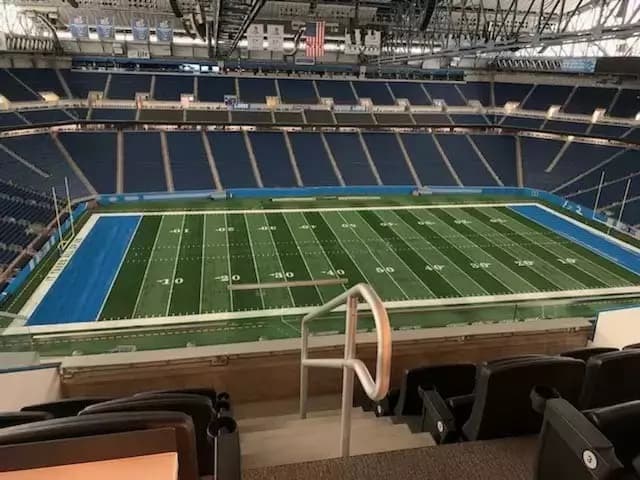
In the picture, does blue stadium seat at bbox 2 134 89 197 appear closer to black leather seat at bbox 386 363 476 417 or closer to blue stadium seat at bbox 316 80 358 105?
blue stadium seat at bbox 316 80 358 105

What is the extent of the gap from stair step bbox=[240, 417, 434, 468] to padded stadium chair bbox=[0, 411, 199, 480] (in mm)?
1596

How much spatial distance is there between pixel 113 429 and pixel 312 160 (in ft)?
88.5

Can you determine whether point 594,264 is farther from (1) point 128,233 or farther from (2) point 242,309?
(1) point 128,233

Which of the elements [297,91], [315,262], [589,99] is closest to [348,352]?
[315,262]

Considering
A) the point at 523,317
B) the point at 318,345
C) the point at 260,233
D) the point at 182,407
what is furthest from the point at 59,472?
the point at 260,233

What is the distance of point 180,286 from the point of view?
14.8 metres

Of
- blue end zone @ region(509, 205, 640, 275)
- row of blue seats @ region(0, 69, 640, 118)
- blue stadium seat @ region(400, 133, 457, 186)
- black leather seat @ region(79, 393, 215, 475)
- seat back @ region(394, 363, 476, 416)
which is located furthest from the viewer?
row of blue seats @ region(0, 69, 640, 118)

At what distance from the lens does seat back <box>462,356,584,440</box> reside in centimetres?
263

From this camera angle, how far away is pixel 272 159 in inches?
1084

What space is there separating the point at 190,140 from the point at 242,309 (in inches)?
695

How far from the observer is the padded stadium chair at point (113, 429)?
1490mm

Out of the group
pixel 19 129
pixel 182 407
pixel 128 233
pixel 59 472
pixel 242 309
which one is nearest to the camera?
pixel 59 472

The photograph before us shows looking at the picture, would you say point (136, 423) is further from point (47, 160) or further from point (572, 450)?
point (47, 160)

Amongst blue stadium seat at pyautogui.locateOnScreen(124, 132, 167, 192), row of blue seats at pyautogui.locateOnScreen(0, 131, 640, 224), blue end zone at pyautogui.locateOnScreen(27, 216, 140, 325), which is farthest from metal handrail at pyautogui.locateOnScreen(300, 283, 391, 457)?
row of blue seats at pyautogui.locateOnScreen(0, 131, 640, 224)
